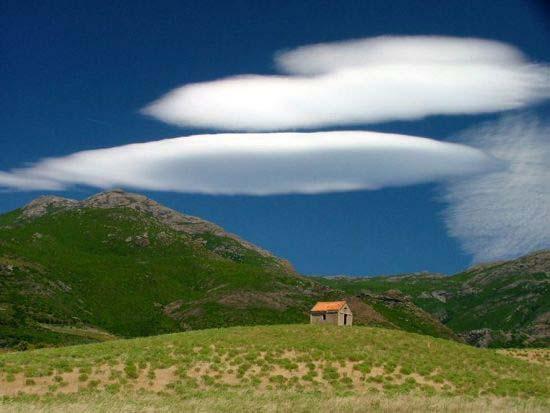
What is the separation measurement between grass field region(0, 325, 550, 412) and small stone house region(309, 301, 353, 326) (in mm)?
13335

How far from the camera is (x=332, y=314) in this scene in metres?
78.6

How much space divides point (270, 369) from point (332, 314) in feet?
93.9

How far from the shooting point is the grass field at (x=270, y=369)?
143 ft

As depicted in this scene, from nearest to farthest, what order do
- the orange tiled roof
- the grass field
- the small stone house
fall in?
the grass field, the small stone house, the orange tiled roof

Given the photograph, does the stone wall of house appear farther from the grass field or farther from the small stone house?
the grass field

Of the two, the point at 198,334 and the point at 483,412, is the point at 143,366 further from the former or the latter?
the point at 483,412

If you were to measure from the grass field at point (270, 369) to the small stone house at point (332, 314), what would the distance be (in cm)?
1333

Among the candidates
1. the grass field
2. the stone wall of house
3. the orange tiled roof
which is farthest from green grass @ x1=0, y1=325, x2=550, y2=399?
the orange tiled roof

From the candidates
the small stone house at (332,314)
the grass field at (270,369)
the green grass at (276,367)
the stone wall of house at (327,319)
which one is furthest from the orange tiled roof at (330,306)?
the green grass at (276,367)

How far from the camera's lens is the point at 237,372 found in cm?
4962

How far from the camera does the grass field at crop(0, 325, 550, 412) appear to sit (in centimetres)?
4356

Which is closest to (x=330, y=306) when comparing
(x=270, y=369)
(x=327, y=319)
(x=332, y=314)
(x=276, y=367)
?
(x=332, y=314)

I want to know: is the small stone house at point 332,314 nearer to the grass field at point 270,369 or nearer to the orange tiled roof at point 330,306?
the orange tiled roof at point 330,306

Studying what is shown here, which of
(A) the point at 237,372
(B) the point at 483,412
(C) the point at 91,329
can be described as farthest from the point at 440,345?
(C) the point at 91,329
